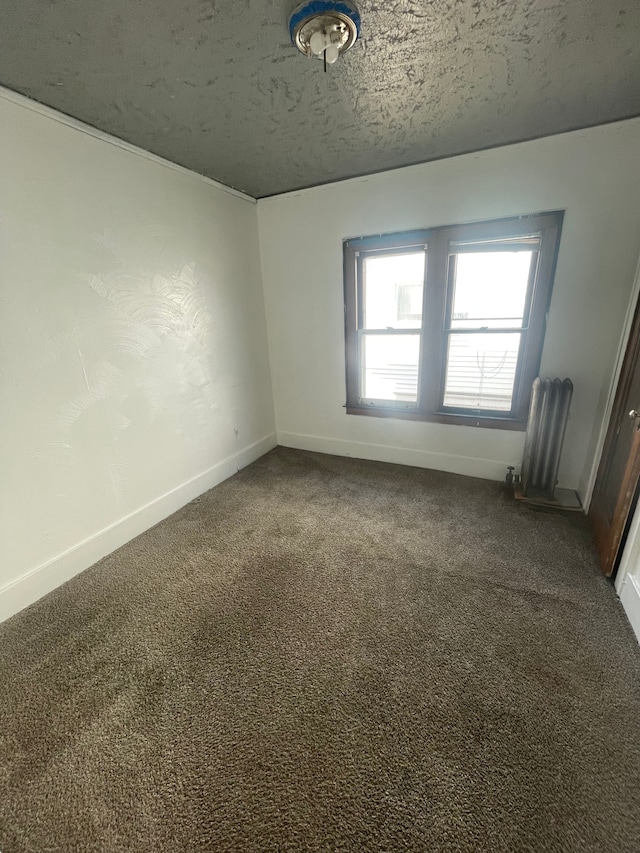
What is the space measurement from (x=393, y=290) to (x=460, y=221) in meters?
0.66

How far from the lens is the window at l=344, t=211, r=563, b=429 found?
2336mm

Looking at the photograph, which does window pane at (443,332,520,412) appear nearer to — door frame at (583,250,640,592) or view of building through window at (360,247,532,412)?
view of building through window at (360,247,532,412)

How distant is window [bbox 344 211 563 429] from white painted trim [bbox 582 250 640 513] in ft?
1.44

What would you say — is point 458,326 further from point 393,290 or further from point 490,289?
point 393,290

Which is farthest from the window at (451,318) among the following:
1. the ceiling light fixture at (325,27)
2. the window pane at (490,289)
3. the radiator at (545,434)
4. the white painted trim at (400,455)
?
the ceiling light fixture at (325,27)

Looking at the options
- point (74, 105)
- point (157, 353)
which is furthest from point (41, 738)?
point (74, 105)

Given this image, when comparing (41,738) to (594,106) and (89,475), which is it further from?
(594,106)

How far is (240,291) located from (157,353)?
1038mm

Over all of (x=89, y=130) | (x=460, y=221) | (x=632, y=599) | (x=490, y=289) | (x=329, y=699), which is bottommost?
(x=329, y=699)

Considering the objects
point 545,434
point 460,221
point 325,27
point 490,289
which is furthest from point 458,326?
point 325,27

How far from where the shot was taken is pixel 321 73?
4.80ft

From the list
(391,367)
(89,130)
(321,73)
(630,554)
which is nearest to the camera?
(321,73)

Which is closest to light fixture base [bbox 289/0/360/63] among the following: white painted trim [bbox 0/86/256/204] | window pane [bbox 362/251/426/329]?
white painted trim [bbox 0/86/256/204]

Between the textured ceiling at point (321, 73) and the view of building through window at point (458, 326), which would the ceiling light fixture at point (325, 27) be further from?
the view of building through window at point (458, 326)
